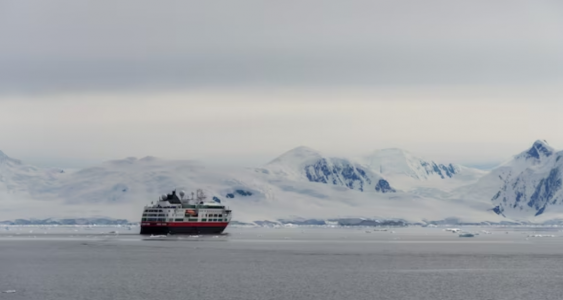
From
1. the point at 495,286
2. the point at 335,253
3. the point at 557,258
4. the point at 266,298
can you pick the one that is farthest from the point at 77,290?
the point at 557,258

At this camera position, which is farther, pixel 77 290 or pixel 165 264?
pixel 165 264

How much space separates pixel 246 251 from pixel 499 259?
127ft

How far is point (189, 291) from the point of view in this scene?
76.2 m

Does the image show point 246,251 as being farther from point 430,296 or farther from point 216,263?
point 430,296

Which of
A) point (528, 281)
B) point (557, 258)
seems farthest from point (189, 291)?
point (557, 258)

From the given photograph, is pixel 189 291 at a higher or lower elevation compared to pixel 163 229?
lower

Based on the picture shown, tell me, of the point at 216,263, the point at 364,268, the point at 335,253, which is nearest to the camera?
the point at 364,268

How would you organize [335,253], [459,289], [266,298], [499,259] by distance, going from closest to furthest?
[266,298]
[459,289]
[499,259]
[335,253]

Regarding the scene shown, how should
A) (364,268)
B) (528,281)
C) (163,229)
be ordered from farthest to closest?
(163,229)
(364,268)
(528,281)

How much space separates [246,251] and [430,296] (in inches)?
2702

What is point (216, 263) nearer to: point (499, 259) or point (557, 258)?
point (499, 259)

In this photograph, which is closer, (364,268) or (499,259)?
(364,268)

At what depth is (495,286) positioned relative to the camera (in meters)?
82.0

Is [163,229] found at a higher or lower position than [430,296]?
higher
